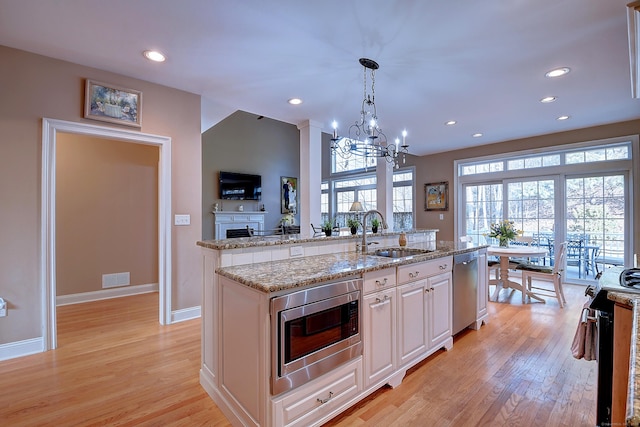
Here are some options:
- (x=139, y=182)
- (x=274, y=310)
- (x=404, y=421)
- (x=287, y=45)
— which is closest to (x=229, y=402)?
(x=274, y=310)

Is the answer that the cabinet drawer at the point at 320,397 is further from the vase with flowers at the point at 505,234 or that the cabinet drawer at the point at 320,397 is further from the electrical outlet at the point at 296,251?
the vase with flowers at the point at 505,234

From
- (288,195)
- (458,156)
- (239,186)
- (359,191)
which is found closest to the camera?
(458,156)

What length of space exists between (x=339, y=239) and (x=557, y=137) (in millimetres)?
4680

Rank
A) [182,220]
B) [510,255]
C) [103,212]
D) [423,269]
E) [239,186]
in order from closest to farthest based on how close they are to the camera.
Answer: [423,269], [182,220], [510,255], [103,212], [239,186]

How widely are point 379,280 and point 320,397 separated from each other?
2.54ft

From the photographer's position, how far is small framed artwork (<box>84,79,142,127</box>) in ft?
8.96

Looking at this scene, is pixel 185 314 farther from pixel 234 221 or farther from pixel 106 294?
pixel 234 221

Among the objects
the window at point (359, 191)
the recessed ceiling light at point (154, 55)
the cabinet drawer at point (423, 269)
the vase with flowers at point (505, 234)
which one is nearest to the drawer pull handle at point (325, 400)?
the cabinet drawer at point (423, 269)

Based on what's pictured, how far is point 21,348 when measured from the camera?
8.09ft

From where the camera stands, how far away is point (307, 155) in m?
4.13

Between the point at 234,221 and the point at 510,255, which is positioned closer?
the point at 510,255

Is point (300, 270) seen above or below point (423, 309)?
above

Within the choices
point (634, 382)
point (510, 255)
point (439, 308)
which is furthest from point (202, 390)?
point (510, 255)

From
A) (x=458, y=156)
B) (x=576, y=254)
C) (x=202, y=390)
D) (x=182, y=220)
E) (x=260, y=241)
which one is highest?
(x=458, y=156)
